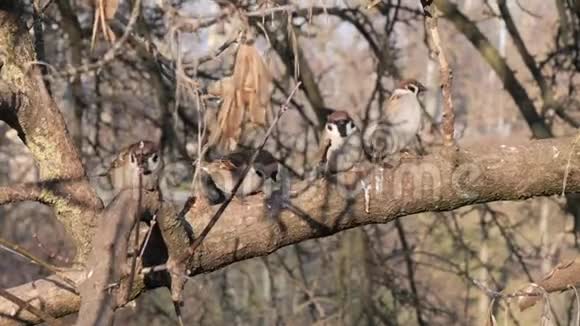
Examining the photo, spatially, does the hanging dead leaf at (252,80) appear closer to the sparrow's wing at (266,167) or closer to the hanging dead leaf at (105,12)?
the hanging dead leaf at (105,12)

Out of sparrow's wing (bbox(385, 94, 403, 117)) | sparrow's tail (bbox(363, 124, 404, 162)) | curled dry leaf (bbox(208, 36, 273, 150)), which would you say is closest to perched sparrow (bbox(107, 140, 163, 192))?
curled dry leaf (bbox(208, 36, 273, 150))

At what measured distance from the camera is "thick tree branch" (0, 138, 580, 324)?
2049 millimetres

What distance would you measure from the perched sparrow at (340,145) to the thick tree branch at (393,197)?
38 cm

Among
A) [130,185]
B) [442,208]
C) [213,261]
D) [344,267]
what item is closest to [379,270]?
[344,267]

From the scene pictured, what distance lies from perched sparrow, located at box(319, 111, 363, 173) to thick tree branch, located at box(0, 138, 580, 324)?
378mm

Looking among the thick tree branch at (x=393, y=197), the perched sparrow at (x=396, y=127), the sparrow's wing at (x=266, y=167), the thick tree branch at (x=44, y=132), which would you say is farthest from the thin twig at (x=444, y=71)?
the thick tree branch at (x=44, y=132)

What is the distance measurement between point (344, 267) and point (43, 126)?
3.54 m

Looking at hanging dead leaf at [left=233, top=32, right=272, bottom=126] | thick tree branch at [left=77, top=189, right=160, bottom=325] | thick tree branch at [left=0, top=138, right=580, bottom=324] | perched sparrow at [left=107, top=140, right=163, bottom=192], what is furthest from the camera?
thick tree branch at [left=0, top=138, right=580, bottom=324]

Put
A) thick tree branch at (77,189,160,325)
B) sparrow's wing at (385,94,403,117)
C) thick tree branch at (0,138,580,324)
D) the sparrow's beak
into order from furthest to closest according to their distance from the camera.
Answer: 1. sparrow's wing at (385,94,403,117)
2. the sparrow's beak
3. thick tree branch at (0,138,580,324)
4. thick tree branch at (77,189,160,325)

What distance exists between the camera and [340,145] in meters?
2.70

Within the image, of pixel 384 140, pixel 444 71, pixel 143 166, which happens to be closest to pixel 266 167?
pixel 384 140

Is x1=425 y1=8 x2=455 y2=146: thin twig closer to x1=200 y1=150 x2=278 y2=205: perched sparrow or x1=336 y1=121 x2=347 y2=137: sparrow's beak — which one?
x1=336 y1=121 x2=347 y2=137: sparrow's beak

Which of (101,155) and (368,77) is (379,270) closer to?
(368,77)

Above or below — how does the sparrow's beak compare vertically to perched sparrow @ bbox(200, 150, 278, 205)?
above
